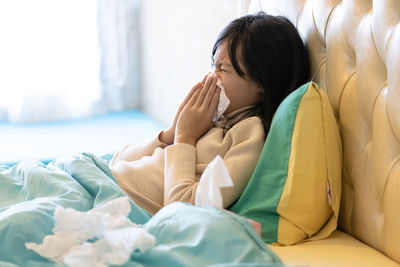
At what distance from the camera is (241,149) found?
1.27m

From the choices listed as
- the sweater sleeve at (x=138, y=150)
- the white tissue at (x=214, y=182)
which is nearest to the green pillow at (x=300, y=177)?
the white tissue at (x=214, y=182)

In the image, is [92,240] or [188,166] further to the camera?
[188,166]

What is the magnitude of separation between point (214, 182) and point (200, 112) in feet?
1.57

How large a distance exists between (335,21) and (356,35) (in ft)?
0.31

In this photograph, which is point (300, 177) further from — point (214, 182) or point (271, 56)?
point (271, 56)

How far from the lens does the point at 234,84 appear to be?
4.66 ft

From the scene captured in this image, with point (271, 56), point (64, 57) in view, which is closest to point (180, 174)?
point (271, 56)

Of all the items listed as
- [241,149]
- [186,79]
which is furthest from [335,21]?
[186,79]

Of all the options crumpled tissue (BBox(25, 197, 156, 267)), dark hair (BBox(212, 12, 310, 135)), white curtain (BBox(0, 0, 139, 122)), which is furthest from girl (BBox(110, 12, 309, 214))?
white curtain (BBox(0, 0, 139, 122))

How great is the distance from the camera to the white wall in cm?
241

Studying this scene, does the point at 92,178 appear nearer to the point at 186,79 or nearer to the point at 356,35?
the point at 356,35

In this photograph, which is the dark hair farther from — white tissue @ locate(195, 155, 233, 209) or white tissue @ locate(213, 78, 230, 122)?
white tissue @ locate(195, 155, 233, 209)

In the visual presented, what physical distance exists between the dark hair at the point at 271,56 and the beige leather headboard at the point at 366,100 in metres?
0.05

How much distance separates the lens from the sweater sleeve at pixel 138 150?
1.53 metres
